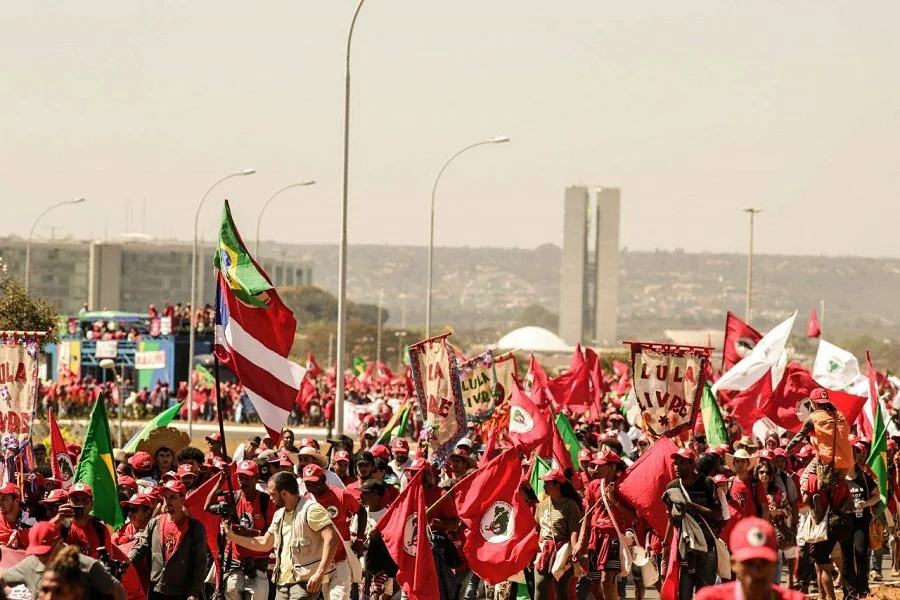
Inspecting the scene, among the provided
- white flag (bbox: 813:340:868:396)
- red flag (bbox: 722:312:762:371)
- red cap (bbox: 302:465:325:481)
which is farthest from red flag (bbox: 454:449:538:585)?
white flag (bbox: 813:340:868:396)

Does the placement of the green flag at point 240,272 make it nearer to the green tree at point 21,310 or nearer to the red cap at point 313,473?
the red cap at point 313,473

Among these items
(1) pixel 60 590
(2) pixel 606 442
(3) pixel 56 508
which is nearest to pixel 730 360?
(2) pixel 606 442

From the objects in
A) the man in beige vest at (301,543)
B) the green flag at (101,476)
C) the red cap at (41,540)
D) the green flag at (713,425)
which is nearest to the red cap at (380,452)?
the green flag at (101,476)

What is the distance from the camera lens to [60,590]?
6.76 meters

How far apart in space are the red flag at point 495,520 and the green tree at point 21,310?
1811cm

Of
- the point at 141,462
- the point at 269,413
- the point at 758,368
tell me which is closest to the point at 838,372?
the point at 758,368

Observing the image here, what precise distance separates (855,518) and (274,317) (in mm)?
5207

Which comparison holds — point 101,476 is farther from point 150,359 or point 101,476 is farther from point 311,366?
point 311,366

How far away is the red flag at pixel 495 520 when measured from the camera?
41.0 feet

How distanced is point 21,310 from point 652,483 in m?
19.6

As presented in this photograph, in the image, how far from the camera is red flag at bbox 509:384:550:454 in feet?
55.8

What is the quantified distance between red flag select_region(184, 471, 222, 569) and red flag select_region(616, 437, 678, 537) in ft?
9.53

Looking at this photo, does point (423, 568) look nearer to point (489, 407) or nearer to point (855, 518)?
point (855, 518)

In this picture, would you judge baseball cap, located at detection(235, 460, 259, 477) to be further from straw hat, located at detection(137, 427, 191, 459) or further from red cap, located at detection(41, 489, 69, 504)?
straw hat, located at detection(137, 427, 191, 459)
